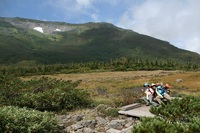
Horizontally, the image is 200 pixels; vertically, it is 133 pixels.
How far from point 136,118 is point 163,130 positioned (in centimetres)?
797

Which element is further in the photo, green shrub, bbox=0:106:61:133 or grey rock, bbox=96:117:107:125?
grey rock, bbox=96:117:107:125

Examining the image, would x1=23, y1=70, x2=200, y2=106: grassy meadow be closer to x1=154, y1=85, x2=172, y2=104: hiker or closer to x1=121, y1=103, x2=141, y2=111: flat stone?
x1=121, y1=103, x2=141, y2=111: flat stone

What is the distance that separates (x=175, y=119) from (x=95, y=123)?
5546 millimetres

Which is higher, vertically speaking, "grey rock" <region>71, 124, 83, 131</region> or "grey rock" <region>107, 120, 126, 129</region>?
"grey rock" <region>107, 120, 126, 129</region>

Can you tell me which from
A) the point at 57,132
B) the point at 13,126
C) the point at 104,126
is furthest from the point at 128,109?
the point at 13,126

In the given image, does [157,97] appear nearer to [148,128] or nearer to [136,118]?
[136,118]

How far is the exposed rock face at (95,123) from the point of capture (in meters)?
13.9

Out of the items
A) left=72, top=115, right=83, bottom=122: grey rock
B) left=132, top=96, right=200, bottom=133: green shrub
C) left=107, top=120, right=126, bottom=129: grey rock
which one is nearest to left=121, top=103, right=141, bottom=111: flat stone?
left=107, top=120, right=126, bottom=129: grey rock

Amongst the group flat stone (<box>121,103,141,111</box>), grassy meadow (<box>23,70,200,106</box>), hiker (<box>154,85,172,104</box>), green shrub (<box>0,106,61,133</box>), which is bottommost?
grassy meadow (<box>23,70,200,106</box>)

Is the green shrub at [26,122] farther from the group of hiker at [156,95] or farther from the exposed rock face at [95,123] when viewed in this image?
the group of hiker at [156,95]

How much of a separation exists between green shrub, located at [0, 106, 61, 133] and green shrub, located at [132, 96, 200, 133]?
4.98 metres

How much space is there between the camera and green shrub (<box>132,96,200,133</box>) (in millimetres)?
7961

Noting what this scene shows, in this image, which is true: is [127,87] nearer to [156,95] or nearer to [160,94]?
[156,95]

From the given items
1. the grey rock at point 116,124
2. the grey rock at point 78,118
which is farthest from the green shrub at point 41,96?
the grey rock at point 116,124
